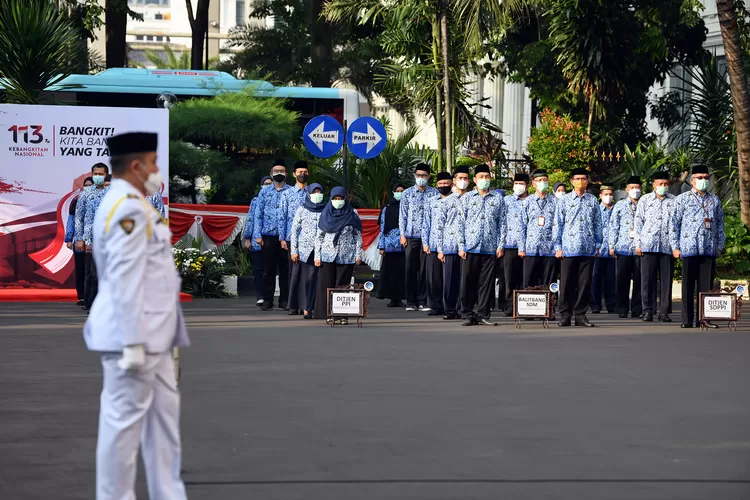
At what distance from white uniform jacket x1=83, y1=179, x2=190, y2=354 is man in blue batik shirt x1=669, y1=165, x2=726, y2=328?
12.3 m

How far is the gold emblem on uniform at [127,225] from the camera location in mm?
6078

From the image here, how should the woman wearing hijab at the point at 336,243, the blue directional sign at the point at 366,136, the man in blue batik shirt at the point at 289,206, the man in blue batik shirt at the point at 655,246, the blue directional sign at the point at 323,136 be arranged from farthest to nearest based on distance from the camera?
1. the blue directional sign at the point at 366,136
2. the blue directional sign at the point at 323,136
3. the man in blue batik shirt at the point at 289,206
4. the man in blue batik shirt at the point at 655,246
5. the woman wearing hijab at the point at 336,243

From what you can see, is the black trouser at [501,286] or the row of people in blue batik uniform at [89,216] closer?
the row of people in blue batik uniform at [89,216]

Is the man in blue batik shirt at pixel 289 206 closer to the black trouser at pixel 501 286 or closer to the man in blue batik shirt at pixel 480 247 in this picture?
the man in blue batik shirt at pixel 480 247

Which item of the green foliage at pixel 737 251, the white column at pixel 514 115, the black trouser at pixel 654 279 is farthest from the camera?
the white column at pixel 514 115

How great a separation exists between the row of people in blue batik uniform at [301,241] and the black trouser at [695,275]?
4.09 metres

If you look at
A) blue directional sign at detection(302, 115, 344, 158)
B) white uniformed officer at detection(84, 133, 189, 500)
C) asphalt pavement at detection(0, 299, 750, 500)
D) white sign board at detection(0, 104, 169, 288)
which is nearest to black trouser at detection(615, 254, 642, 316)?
asphalt pavement at detection(0, 299, 750, 500)

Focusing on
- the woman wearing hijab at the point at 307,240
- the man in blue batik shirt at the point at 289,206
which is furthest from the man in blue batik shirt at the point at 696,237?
the man in blue batik shirt at the point at 289,206

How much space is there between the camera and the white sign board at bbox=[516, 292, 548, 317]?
1741 cm

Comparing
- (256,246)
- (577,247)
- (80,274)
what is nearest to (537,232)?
(577,247)

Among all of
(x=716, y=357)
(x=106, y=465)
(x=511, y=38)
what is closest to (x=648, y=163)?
(x=511, y=38)

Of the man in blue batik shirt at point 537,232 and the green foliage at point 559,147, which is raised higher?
the green foliage at point 559,147

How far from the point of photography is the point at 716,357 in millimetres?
14023

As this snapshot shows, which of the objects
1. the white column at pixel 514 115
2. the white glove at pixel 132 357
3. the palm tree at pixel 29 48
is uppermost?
the white column at pixel 514 115
